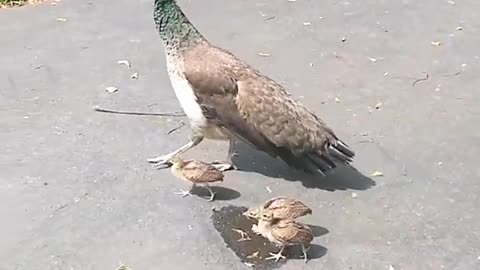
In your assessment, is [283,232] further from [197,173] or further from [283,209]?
[197,173]

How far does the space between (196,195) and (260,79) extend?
59 centimetres

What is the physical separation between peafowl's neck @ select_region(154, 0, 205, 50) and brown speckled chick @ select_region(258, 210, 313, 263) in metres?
1.01

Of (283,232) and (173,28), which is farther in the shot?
(173,28)

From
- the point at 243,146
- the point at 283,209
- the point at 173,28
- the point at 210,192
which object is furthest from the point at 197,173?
the point at 173,28

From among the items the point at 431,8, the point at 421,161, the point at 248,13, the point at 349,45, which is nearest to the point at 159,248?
the point at 421,161

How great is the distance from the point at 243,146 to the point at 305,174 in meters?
0.43

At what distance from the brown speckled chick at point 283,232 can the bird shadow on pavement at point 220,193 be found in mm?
422

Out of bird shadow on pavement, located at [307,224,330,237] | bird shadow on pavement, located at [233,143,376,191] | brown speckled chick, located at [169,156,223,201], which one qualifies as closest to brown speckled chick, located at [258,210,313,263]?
bird shadow on pavement, located at [307,224,330,237]

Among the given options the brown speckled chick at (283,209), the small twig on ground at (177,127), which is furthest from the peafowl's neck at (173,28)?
the brown speckled chick at (283,209)

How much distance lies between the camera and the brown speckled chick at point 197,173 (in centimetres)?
356

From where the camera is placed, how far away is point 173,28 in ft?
12.8

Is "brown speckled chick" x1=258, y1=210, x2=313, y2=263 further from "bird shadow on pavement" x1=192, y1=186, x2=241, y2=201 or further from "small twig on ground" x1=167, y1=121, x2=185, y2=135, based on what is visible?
"small twig on ground" x1=167, y1=121, x2=185, y2=135

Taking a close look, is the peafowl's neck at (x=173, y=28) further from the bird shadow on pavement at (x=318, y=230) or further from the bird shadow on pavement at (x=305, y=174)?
the bird shadow on pavement at (x=318, y=230)

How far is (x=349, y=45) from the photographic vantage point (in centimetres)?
534
